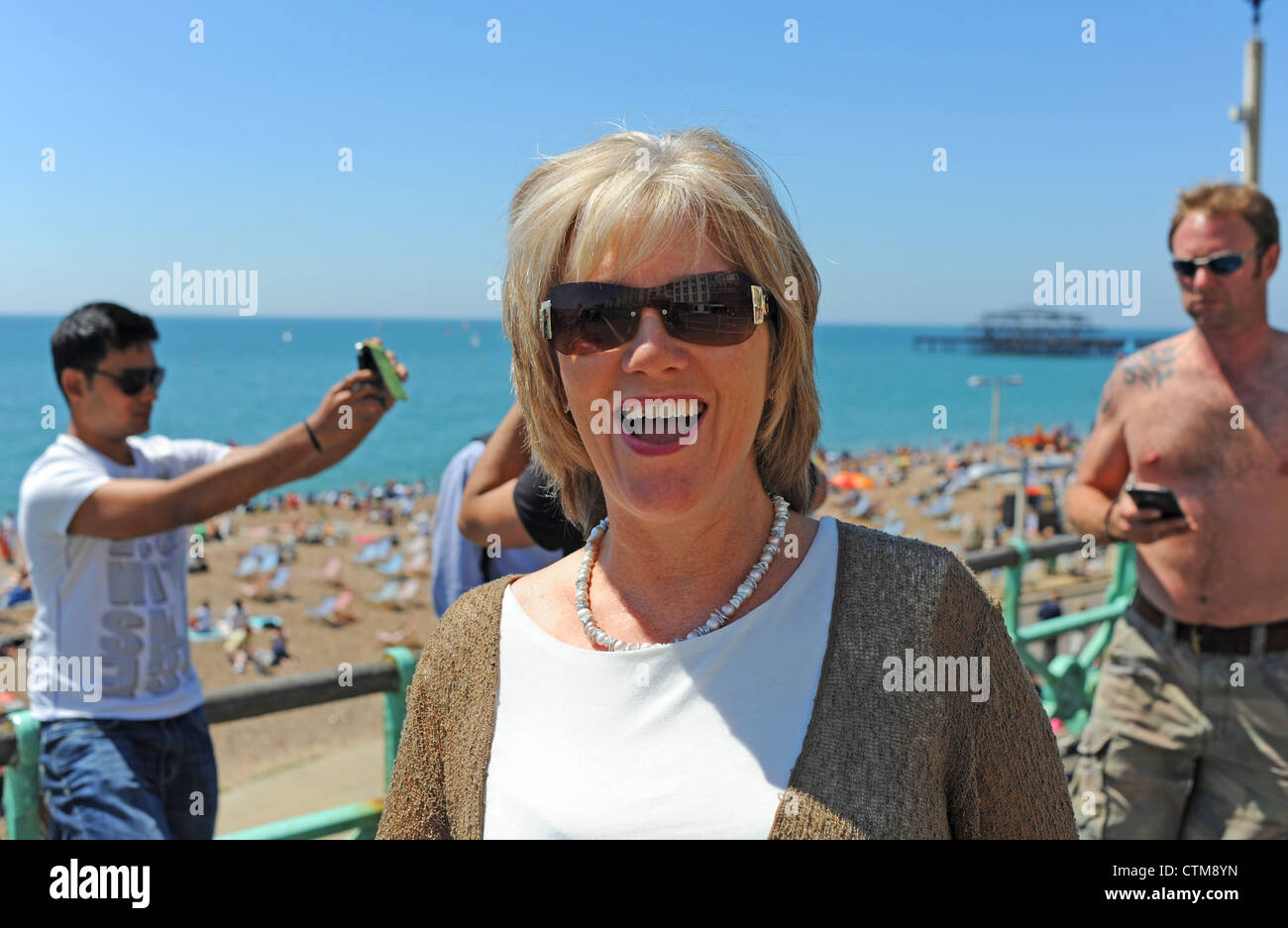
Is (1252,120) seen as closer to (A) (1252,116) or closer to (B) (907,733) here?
(A) (1252,116)

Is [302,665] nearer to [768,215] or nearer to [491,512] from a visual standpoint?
[491,512]

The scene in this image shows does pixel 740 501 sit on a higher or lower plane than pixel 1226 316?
lower

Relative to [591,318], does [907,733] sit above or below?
below

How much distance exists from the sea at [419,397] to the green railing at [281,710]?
17.0 meters

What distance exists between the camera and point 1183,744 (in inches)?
135

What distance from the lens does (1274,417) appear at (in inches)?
136

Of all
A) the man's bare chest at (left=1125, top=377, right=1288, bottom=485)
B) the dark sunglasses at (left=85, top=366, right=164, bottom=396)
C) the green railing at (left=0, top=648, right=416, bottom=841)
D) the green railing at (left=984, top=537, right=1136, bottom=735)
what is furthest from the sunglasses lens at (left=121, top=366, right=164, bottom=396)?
the man's bare chest at (left=1125, top=377, right=1288, bottom=485)

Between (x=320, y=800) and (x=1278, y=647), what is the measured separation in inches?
251

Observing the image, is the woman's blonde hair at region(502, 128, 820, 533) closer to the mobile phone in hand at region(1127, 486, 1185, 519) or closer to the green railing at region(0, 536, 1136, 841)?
the green railing at region(0, 536, 1136, 841)

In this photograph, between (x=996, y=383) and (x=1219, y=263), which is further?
(x=996, y=383)

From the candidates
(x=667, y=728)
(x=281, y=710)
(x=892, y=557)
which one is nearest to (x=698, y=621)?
(x=667, y=728)

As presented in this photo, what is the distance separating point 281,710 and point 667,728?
4.89ft

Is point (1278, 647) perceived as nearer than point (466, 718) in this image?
No

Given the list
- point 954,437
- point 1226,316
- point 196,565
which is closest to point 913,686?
point 1226,316
